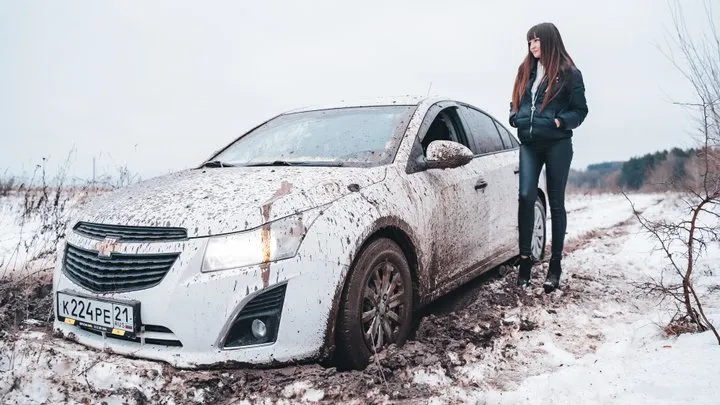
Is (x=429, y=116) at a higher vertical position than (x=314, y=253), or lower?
higher

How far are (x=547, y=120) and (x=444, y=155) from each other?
1.04 meters

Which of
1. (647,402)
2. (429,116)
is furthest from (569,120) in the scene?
(647,402)

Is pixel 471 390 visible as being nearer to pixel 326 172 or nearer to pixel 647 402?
pixel 647 402

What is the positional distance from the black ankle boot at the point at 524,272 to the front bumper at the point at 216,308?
214cm

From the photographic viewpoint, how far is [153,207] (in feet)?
7.73

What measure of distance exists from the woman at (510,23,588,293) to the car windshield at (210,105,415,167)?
963 millimetres

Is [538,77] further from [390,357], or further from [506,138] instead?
[390,357]

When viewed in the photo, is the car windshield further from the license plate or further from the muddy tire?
the license plate

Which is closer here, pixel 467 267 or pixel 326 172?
pixel 326 172

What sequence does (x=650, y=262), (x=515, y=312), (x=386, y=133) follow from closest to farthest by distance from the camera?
1. (x=386, y=133)
2. (x=515, y=312)
3. (x=650, y=262)

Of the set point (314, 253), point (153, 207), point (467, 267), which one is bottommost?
point (467, 267)

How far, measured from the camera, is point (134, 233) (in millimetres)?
2268

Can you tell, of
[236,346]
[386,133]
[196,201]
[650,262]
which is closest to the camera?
[236,346]

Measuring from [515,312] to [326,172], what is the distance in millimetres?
1625
